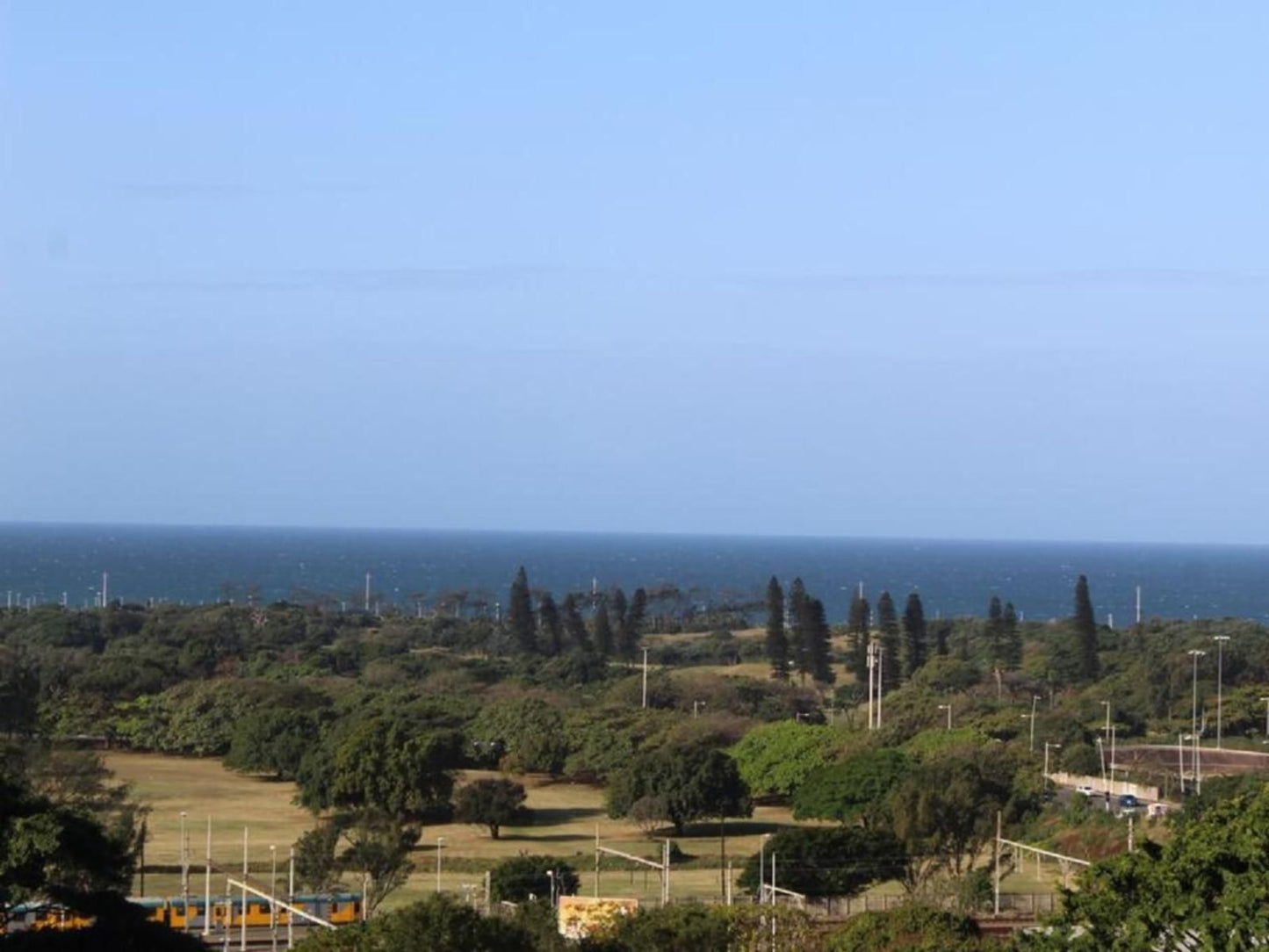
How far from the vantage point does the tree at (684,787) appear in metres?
54.6

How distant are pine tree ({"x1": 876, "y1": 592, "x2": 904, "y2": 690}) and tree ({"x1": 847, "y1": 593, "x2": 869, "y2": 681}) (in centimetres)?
110

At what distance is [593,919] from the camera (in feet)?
109

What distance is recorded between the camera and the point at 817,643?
92062mm

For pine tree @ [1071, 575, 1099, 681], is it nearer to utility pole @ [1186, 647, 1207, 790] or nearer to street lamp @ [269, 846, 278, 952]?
utility pole @ [1186, 647, 1207, 790]

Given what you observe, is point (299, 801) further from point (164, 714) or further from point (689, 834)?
point (164, 714)

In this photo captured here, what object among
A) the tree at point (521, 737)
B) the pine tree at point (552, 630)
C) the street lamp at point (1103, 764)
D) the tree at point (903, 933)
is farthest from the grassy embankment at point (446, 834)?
the pine tree at point (552, 630)

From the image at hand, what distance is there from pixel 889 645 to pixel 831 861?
45024 millimetres

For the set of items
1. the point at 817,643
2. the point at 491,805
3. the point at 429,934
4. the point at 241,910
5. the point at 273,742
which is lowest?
the point at 241,910

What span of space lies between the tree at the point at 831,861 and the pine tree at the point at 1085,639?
142 feet

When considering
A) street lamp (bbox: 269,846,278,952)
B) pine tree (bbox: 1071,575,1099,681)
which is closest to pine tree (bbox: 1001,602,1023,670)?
pine tree (bbox: 1071,575,1099,681)

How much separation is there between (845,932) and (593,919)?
469 cm

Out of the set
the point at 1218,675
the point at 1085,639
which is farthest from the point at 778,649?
the point at 1218,675

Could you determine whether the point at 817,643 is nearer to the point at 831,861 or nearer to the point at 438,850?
the point at 438,850

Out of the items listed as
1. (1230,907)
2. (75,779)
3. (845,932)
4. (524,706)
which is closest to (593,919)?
(845,932)
